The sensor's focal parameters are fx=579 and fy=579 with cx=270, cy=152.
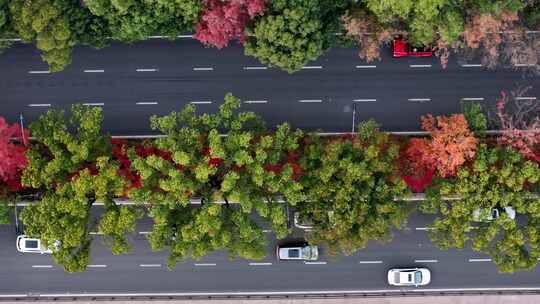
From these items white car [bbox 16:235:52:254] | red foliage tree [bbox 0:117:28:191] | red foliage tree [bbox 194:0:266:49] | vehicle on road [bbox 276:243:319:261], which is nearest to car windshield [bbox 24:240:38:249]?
white car [bbox 16:235:52:254]

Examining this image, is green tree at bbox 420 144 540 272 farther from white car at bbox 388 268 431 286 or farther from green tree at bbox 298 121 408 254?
white car at bbox 388 268 431 286

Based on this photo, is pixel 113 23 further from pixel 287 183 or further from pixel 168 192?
pixel 287 183

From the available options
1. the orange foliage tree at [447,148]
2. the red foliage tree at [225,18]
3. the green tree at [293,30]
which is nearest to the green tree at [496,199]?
the orange foliage tree at [447,148]

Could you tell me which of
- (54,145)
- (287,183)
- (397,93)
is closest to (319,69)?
(397,93)

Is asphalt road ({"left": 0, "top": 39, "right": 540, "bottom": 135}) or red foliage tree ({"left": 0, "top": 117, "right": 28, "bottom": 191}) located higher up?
asphalt road ({"left": 0, "top": 39, "right": 540, "bottom": 135})

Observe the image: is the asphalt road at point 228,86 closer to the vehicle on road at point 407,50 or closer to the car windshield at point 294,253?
the vehicle on road at point 407,50

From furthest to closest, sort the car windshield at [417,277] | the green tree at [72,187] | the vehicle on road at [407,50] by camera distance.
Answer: the car windshield at [417,277] → the vehicle on road at [407,50] → the green tree at [72,187]

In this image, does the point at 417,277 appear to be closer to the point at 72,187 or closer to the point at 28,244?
the point at 72,187
